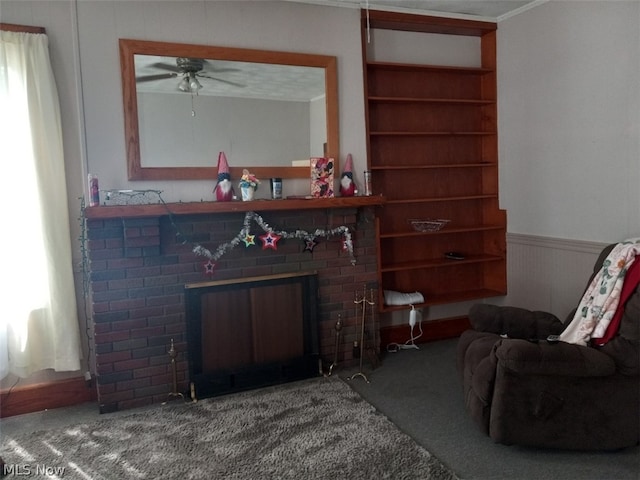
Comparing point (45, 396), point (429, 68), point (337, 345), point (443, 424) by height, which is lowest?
point (443, 424)

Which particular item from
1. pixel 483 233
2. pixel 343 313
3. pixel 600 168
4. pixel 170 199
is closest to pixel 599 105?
pixel 600 168

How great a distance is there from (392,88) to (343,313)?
1.78 meters

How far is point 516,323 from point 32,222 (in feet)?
9.26

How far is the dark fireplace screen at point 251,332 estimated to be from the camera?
307cm

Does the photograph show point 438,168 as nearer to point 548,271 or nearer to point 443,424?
point 548,271

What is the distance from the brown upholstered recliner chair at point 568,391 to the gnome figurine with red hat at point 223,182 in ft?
5.84

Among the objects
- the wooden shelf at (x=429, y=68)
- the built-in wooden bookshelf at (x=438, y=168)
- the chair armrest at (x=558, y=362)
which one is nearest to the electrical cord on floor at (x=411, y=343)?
the built-in wooden bookshelf at (x=438, y=168)

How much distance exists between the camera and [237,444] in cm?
249

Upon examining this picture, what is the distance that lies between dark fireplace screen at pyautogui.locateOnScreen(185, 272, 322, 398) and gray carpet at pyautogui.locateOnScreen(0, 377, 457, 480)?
0.62 ft

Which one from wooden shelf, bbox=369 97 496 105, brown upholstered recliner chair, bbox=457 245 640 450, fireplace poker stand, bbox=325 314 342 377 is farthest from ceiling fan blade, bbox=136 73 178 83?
brown upholstered recliner chair, bbox=457 245 640 450

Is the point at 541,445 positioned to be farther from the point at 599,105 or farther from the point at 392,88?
the point at 392,88

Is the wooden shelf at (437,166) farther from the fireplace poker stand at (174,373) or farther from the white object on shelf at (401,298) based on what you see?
the fireplace poker stand at (174,373)

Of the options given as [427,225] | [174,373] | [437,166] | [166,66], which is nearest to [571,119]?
[437,166]

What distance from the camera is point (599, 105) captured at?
3.21 metres
